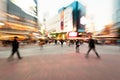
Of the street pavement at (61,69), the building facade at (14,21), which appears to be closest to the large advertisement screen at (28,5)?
the building facade at (14,21)

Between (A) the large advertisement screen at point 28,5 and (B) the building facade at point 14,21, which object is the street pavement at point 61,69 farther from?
(A) the large advertisement screen at point 28,5

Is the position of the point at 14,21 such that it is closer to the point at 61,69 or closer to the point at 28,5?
the point at 28,5

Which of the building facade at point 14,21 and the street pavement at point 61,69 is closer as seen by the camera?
the street pavement at point 61,69

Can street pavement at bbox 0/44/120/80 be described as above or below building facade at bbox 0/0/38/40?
below

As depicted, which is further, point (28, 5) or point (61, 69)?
point (28, 5)

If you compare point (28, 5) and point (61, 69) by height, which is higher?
point (28, 5)

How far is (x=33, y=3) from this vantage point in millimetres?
100375

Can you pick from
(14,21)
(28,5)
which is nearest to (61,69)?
(14,21)

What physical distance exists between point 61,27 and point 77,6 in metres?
13.7

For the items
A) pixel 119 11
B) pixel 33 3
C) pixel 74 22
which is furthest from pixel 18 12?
pixel 74 22

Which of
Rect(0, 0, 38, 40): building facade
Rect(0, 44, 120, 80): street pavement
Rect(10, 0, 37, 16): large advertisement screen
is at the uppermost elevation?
Rect(10, 0, 37, 16): large advertisement screen

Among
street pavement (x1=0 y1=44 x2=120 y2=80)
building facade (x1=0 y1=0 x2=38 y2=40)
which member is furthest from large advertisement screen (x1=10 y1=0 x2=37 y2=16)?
street pavement (x1=0 y1=44 x2=120 y2=80)

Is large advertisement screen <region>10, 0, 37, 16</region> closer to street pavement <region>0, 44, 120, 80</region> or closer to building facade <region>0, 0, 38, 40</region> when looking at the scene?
building facade <region>0, 0, 38, 40</region>

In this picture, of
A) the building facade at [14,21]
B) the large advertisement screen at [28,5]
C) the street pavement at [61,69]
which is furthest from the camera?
the large advertisement screen at [28,5]
